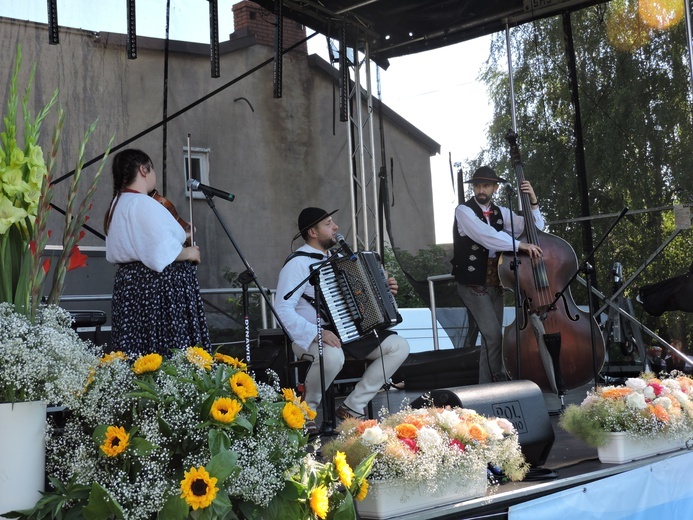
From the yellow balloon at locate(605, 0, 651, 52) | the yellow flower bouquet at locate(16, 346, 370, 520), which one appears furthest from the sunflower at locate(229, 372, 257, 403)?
the yellow balloon at locate(605, 0, 651, 52)

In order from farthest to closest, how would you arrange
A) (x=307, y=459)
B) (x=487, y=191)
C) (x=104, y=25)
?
(x=104, y=25), (x=487, y=191), (x=307, y=459)

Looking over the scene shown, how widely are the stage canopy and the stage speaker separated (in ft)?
12.4

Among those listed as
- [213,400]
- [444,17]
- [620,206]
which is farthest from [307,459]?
[620,206]

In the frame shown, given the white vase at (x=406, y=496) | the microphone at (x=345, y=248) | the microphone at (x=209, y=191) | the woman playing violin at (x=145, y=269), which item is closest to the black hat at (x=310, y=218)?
the microphone at (x=345, y=248)

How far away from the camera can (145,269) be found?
348 cm

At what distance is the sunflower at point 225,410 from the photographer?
1805 millimetres

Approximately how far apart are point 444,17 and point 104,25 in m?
2.60

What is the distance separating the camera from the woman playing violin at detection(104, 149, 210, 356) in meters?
3.42

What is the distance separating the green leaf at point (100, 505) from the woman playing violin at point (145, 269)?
5.58 feet

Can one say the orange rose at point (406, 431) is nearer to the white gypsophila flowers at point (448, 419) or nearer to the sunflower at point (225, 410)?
the white gypsophila flowers at point (448, 419)

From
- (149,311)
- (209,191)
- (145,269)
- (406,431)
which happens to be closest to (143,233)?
(145,269)

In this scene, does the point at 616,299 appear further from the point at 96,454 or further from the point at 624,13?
the point at 96,454

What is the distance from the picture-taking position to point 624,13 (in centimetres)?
723

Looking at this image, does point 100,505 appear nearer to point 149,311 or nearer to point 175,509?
point 175,509
